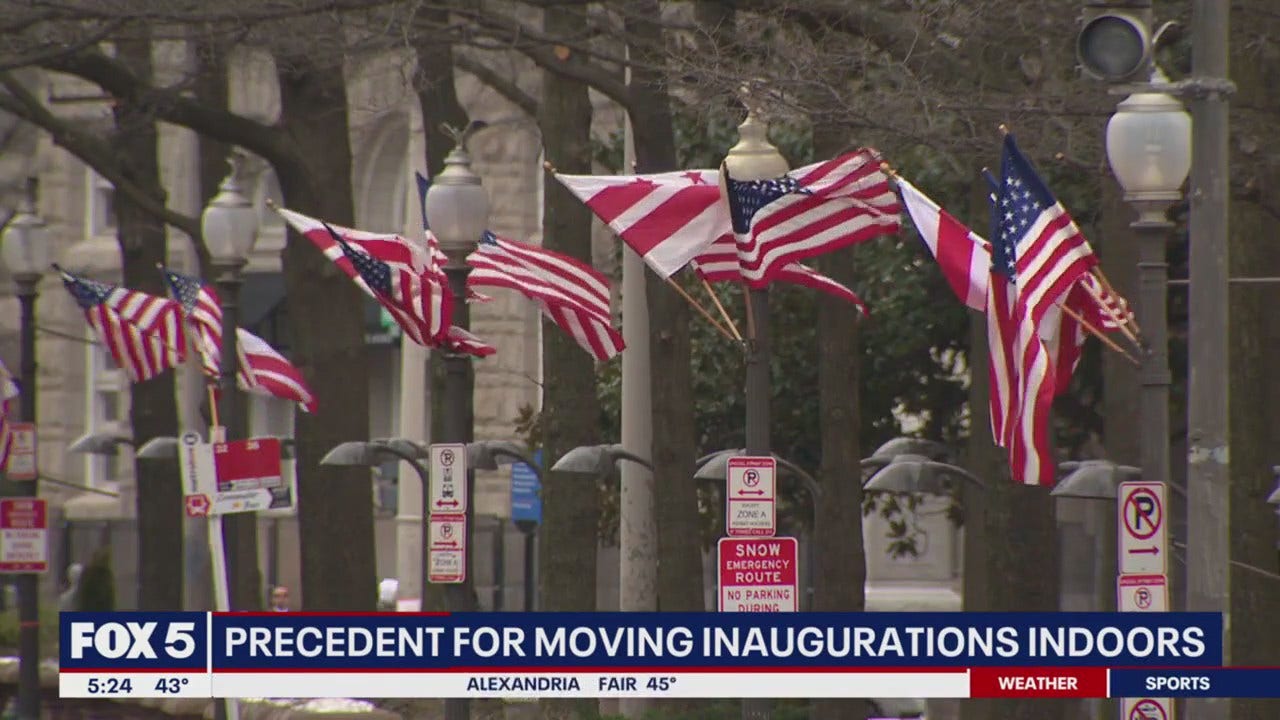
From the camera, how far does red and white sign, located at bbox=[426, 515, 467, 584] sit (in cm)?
1595

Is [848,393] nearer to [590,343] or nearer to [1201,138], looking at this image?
[590,343]

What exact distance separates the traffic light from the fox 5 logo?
6.15 meters

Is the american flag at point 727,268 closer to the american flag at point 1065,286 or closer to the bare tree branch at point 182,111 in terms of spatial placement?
the american flag at point 1065,286

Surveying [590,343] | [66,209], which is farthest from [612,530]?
[66,209]

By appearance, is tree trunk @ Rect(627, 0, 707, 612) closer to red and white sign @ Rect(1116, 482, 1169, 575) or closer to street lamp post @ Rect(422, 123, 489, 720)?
street lamp post @ Rect(422, 123, 489, 720)

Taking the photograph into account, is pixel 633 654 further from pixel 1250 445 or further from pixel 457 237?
pixel 1250 445

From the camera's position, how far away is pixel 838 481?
18.6 m

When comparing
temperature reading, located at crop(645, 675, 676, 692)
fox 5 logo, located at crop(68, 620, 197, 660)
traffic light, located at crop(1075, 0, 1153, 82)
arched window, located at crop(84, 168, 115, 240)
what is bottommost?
temperature reading, located at crop(645, 675, 676, 692)

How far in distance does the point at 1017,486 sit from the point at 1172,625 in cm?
621

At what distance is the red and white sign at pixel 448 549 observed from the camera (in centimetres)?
1595

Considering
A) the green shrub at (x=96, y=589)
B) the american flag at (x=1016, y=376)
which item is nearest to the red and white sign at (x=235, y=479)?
the american flag at (x=1016, y=376)

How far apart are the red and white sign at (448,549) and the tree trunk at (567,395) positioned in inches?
155

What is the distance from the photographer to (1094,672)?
12484 millimetres

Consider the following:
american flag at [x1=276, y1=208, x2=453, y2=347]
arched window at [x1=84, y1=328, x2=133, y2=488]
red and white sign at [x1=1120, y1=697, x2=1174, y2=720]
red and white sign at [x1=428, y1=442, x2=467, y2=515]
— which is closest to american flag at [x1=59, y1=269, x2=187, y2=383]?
american flag at [x1=276, y1=208, x2=453, y2=347]
